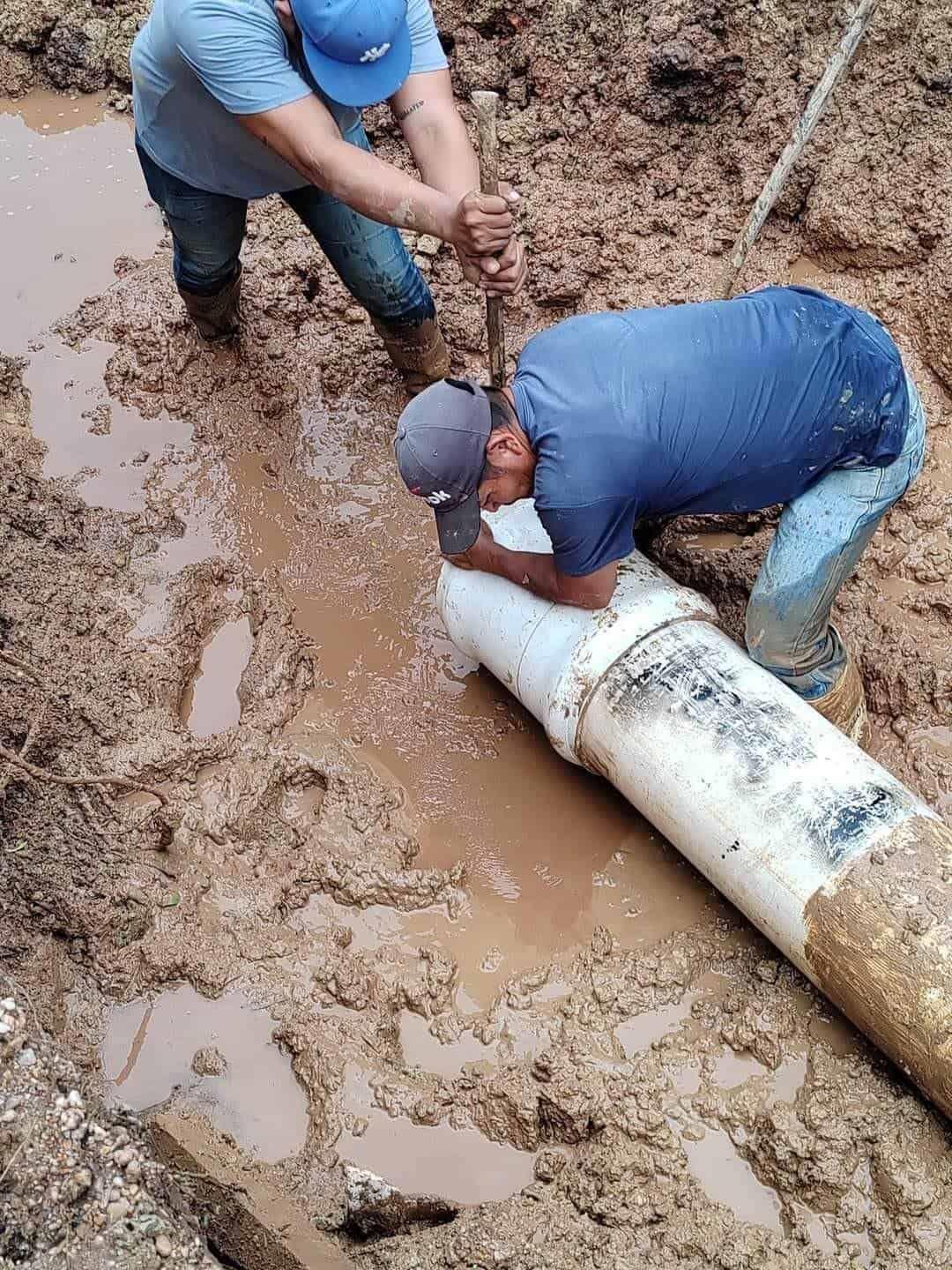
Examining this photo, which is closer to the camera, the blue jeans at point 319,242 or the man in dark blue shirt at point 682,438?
the man in dark blue shirt at point 682,438

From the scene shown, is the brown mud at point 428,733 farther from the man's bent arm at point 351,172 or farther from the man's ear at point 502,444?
the man's bent arm at point 351,172

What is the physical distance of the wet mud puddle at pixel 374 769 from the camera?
2939 mm

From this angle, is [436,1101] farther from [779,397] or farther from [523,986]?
[779,397]

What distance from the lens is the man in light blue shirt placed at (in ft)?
9.86

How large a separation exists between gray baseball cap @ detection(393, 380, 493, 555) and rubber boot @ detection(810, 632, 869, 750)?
1356 millimetres

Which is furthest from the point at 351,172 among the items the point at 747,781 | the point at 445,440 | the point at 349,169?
the point at 747,781

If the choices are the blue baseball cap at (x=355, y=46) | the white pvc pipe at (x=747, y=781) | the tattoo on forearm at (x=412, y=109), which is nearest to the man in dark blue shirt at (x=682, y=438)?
the white pvc pipe at (x=747, y=781)

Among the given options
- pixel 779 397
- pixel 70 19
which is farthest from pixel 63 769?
pixel 70 19

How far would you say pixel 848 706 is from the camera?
11.2 ft

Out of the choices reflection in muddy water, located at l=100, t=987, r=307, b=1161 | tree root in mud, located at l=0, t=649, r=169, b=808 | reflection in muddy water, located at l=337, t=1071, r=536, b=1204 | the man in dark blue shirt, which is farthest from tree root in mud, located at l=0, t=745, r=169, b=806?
the man in dark blue shirt

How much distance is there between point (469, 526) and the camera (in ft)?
9.77

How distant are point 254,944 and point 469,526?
1.36 m

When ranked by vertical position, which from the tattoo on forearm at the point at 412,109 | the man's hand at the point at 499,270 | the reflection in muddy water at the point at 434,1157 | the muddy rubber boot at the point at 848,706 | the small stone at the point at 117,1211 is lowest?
the reflection in muddy water at the point at 434,1157

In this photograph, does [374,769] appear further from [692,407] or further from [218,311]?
[218,311]
